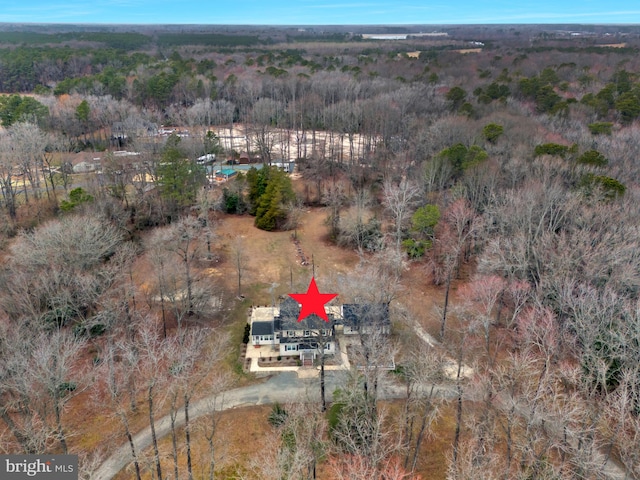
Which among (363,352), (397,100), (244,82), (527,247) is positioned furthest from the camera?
(244,82)

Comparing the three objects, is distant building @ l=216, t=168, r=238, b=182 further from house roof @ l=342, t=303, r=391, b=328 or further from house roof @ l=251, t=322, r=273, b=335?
house roof @ l=342, t=303, r=391, b=328

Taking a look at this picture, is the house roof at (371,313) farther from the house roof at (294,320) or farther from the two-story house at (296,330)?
the house roof at (294,320)

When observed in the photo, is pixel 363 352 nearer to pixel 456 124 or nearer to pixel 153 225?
pixel 153 225

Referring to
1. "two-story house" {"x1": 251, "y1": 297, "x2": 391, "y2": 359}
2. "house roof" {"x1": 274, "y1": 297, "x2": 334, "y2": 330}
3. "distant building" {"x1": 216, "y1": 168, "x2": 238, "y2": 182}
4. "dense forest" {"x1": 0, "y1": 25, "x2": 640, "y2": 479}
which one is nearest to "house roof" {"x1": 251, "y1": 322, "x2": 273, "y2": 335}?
"two-story house" {"x1": 251, "y1": 297, "x2": 391, "y2": 359}

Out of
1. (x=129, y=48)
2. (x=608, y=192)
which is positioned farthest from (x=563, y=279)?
(x=129, y=48)

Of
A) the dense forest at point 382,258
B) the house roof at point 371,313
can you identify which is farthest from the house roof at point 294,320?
the dense forest at point 382,258

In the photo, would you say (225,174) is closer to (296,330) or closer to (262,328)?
(262,328)
